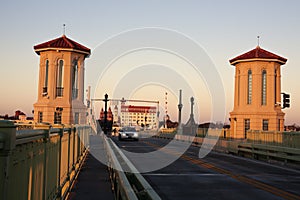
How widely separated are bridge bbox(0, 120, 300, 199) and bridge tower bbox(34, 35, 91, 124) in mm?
23648

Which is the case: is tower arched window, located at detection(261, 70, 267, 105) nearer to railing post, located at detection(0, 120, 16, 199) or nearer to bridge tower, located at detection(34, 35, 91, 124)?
bridge tower, located at detection(34, 35, 91, 124)

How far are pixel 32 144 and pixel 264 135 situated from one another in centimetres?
2058

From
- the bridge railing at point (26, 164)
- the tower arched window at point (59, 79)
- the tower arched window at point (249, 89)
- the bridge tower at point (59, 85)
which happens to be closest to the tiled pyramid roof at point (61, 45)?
the bridge tower at point (59, 85)

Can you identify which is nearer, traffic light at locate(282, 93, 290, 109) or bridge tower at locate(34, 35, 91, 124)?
traffic light at locate(282, 93, 290, 109)

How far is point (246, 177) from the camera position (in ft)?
46.9

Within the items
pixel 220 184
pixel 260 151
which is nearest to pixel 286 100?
pixel 260 151

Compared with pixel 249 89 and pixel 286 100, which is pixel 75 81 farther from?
pixel 286 100

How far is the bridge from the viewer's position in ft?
11.8

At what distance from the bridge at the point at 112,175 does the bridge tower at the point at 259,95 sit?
19355 mm

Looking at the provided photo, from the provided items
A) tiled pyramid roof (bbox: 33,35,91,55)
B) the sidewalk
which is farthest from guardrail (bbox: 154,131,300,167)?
tiled pyramid roof (bbox: 33,35,91,55)

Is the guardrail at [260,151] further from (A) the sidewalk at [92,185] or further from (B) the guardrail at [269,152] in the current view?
(A) the sidewalk at [92,185]

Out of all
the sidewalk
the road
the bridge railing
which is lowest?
the road

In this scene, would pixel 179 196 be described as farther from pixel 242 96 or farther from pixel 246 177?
pixel 242 96

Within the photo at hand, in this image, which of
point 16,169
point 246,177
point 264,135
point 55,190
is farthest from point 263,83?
point 16,169
